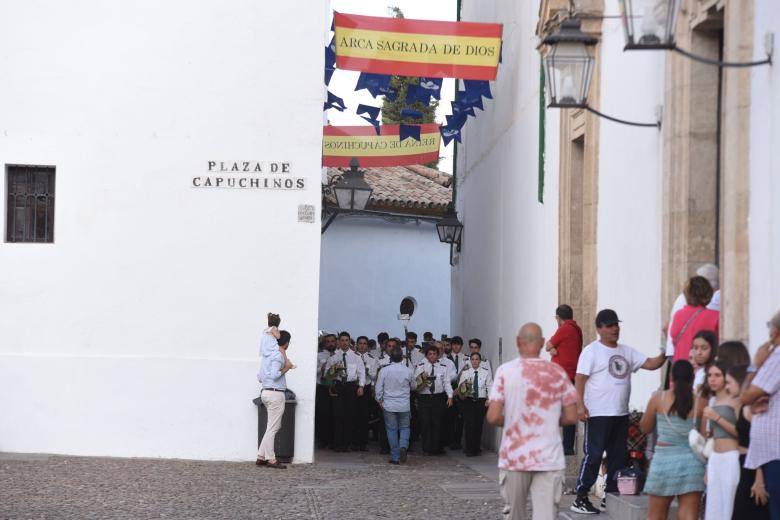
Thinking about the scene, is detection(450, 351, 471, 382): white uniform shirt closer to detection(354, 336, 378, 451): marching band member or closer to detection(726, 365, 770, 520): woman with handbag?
detection(354, 336, 378, 451): marching band member

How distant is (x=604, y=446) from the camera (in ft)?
36.3

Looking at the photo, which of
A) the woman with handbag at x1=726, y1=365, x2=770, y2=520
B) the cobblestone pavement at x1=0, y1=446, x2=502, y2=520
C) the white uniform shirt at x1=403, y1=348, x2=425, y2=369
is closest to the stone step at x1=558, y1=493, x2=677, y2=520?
the cobblestone pavement at x1=0, y1=446, x2=502, y2=520

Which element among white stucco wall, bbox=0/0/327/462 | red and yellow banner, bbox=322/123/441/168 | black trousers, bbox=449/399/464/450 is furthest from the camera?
red and yellow banner, bbox=322/123/441/168

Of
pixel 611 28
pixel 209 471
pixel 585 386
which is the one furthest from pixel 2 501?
pixel 611 28

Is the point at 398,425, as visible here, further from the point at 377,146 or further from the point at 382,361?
the point at 377,146

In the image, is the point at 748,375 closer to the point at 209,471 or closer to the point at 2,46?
the point at 209,471

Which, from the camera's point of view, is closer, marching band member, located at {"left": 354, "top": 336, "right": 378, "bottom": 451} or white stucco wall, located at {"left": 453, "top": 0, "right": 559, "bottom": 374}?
white stucco wall, located at {"left": 453, "top": 0, "right": 559, "bottom": 374}

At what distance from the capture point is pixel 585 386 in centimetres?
1109

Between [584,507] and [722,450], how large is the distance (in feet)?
11.1

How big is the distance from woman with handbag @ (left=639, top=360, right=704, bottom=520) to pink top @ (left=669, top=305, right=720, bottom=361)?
1.40 meters

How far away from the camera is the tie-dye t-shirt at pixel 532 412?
27.9 feet

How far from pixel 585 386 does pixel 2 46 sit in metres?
9.78

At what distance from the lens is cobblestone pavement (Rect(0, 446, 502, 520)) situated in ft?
39.0

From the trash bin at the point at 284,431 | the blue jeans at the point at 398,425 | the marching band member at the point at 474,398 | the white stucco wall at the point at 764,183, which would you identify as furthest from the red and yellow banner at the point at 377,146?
the white stucco wall at the point at 764,183
